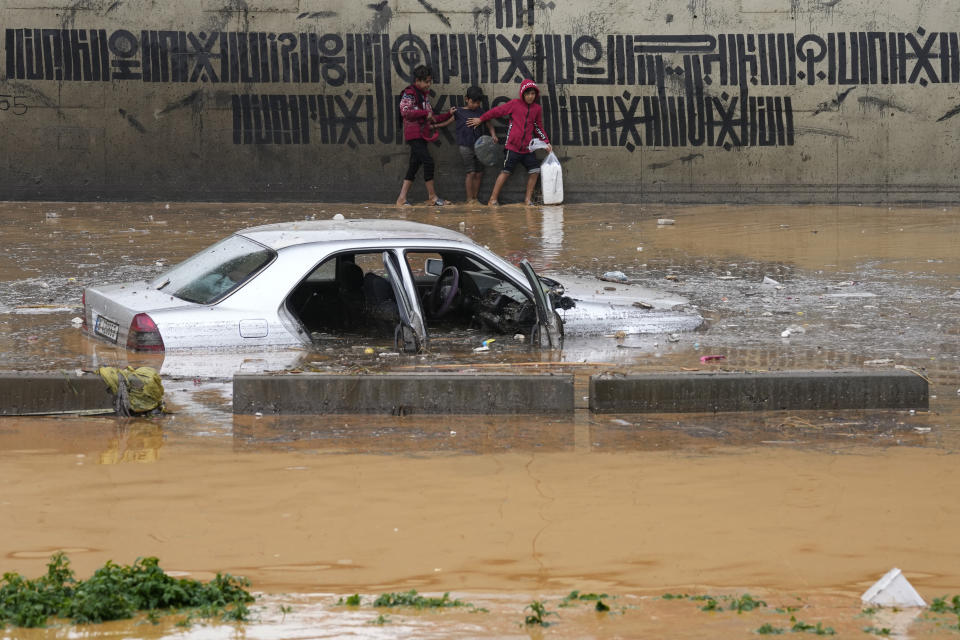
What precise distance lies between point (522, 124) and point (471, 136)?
3.04 ft

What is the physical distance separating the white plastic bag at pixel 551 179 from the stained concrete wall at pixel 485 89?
1.33ft

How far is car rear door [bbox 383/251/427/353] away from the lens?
8719 mm

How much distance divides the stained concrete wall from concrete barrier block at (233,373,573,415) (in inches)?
554

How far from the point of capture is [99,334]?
9039mm

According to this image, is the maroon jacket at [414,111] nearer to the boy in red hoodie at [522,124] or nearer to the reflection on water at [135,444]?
the boy in red hoodie at [522,124]

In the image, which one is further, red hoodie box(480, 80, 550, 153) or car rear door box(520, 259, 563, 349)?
red hoodie box(480, 80, 550, 153)

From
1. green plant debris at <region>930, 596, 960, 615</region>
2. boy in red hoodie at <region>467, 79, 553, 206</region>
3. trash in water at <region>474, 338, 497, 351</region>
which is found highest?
boy in red hoodie at <region>467, 79, 553, 206</region>

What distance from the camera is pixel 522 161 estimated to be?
2133 cm

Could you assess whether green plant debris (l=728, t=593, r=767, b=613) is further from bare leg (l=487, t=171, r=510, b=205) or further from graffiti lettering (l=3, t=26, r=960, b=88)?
graffiti lettering (l=3, t=26, r=960, b=88)

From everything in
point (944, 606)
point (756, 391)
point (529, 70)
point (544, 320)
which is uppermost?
point (529, 70)

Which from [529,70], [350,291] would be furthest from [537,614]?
[529,70]

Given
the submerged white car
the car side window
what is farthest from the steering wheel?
the car side window

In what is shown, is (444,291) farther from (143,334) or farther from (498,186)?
(498,186)

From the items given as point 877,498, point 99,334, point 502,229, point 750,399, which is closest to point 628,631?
point 877,498
